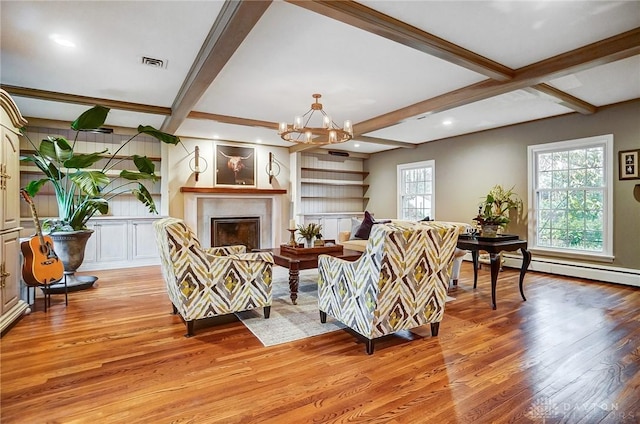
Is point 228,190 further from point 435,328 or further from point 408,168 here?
point 435,328

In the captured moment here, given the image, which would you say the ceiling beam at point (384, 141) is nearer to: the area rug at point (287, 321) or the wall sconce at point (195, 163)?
the wall sconce at point (195, 163)

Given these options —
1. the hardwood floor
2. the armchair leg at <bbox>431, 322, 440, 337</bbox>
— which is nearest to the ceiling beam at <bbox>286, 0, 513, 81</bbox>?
the armchair leg at <bbox>431, 322, 440, 337</bbox>

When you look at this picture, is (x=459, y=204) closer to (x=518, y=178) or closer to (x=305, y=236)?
(x=518, y=178)

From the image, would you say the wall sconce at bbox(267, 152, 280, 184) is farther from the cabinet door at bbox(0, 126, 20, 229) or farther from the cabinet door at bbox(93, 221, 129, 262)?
the cabinet door at bbox(0, 126, 20, 229)

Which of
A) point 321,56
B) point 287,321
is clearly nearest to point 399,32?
point 321,56

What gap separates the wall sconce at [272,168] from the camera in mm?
7379

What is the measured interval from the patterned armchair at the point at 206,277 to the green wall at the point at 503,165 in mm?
4746

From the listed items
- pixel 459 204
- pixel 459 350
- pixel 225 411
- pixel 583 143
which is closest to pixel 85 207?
pixel 225 411

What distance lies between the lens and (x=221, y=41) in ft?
8.34

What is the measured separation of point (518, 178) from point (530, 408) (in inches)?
187

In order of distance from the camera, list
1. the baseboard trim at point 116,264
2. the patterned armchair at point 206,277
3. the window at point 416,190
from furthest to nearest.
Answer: the window at point 416,190 → the baseboard trim at point 116,264 → the patterned armchair at point 206,277

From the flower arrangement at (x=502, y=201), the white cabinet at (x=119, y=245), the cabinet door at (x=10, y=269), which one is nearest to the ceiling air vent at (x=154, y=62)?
the cabinet door at (x=10, y=269)

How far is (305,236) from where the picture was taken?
4.17 m

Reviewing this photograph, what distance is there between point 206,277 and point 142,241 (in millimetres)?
3856
